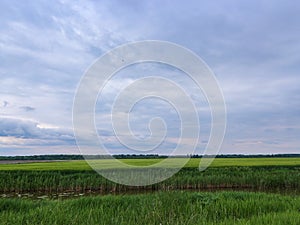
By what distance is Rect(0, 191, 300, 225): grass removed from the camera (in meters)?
6.15

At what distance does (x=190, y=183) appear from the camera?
23844 mm

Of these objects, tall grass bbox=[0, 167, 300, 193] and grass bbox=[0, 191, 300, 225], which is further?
tall grass bbox=[0, 167, 300, 193]

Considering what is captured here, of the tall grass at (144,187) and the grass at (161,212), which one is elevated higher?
the grass at (161,212)

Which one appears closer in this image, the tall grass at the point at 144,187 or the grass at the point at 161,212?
the grass at the point at 161,212

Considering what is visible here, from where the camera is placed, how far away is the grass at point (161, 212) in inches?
242

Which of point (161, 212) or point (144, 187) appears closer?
point (161, 212)

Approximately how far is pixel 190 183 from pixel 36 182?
11.7m

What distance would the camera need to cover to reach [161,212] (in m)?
6.98

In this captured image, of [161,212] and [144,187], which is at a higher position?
[161,212]

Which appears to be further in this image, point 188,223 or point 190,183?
point 190,183

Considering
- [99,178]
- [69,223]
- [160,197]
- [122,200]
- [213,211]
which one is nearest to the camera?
[69,223]


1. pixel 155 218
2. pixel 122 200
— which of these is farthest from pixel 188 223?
pixel 122 200

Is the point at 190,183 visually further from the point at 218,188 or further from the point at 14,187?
the point at 14,187

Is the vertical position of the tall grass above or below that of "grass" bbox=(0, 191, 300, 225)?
below
